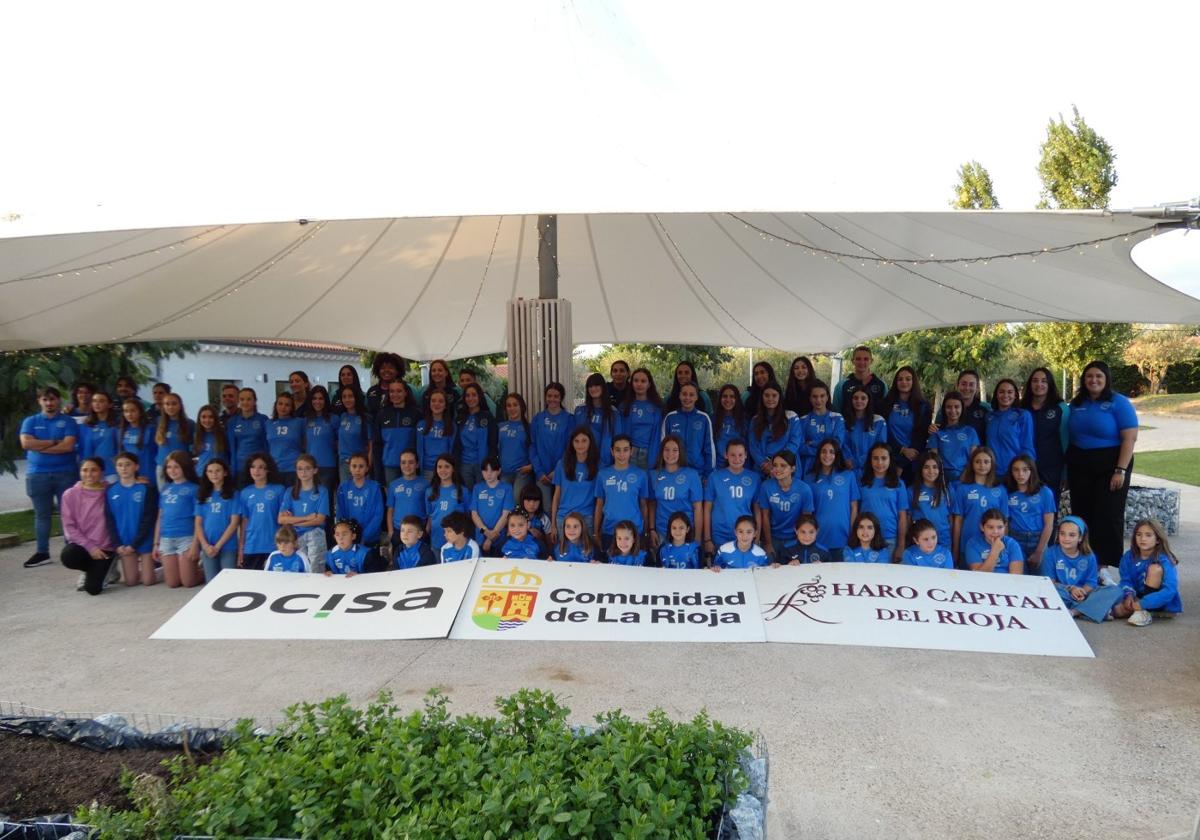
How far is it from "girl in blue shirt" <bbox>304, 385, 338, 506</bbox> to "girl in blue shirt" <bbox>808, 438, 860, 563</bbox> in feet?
12.6

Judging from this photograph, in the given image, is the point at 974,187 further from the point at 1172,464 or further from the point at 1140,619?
the point at 1140,619

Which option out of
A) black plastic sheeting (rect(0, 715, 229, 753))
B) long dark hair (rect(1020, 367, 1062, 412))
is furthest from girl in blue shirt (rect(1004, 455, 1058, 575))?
black plastic sheeting (rect(0, 715, 229, 753))

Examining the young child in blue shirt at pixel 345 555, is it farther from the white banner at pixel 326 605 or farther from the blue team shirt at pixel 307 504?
the blue team shirt at pixel 307 504

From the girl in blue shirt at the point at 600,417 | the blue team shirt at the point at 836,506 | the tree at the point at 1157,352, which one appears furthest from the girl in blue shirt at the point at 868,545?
the tree at the point at 1157,352

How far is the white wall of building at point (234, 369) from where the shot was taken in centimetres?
1866

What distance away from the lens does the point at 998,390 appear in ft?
20.0

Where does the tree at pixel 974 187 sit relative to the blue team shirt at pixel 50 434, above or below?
above

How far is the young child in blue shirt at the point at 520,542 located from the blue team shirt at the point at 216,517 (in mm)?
2082

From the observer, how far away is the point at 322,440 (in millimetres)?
6590

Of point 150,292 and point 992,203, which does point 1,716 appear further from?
point 992,203

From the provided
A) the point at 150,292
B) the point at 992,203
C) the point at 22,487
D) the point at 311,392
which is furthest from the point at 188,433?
the point at 992,203

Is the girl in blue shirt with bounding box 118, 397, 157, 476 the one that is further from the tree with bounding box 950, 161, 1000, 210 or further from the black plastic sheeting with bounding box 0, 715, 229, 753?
the tree with bounding box 950, 161, 1000, 210

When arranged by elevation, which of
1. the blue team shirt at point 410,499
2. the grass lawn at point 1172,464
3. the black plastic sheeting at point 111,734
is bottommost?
the grass lawn at point 1172,464

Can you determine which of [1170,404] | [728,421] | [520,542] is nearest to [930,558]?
[728,421]
